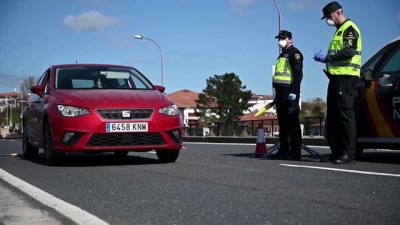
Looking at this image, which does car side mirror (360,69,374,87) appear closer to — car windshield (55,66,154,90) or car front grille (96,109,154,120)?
car front grille (96,109,154,120)

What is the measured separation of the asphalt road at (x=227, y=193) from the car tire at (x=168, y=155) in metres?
0.78

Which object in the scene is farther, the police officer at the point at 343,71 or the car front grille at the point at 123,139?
the car front grille at the point at 123,139

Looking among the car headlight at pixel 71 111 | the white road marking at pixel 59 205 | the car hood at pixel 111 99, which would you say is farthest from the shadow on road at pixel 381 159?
the white road marking at pixel 59 205

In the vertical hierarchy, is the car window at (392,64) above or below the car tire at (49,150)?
above

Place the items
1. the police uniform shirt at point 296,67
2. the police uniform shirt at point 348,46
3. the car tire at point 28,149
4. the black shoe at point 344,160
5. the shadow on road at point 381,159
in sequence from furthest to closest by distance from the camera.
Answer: the car tire at point 28,149 < the police uniform shirt at point 296,67 < the shadow on road at point 381,159 < the black shoe at point 344,160 < the police uniform shirt at point 348,46

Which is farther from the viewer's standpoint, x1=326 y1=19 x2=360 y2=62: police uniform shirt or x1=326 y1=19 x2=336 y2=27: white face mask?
x1=326 y1=19 x2=336 y2=27: white face mask

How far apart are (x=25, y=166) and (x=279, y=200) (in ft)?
17.1

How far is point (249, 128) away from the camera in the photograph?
2550 cm

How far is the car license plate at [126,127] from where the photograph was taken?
7.41 metres

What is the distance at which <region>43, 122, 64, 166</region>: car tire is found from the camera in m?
7.86

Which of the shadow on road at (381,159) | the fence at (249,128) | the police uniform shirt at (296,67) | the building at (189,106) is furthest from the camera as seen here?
the building at (189,106)

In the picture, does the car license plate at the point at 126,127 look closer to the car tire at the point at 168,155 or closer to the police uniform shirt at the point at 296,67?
the car tire at the point at 168,155

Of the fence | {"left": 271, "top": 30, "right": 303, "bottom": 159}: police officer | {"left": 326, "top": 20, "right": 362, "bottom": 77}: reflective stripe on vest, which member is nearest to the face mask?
{"left": 271, "top": 30, "right": 303, "bottom": 159}: police officer

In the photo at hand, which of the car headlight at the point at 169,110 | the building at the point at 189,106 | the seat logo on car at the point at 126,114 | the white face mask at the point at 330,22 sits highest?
the building at the point at 189,106
